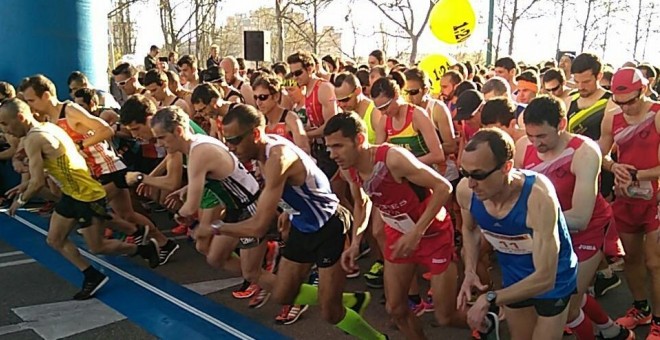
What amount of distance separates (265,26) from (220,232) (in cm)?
3165

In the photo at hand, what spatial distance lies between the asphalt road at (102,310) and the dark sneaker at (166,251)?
82mm

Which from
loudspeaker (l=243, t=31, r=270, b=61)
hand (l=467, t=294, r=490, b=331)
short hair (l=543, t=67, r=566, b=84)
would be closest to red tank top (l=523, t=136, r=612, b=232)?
hand (l=467, t=294, r=490, b=331)

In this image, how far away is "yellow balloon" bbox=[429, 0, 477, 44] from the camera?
33.8ft

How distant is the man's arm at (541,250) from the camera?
9.52 ft

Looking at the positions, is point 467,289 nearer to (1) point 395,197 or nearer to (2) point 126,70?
(1) point 395,197

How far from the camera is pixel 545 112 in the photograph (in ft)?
11.3

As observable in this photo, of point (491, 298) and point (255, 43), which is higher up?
point (255, 43)

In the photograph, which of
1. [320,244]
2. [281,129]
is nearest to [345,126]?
[320,244]

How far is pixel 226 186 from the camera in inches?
185

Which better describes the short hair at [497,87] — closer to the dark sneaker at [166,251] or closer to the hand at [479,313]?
the hand at [479,313]

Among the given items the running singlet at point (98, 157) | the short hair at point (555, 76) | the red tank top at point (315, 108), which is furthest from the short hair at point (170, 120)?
the short hair at point (555, 76)

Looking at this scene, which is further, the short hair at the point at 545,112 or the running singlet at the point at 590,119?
the running singlet at the point at 590,119

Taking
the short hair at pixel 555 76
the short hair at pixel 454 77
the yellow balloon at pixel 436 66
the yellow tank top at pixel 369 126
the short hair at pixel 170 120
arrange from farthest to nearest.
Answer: the yellow balloon at pixel 436 66 → the short hair at pixel 454 77 → the yellow tank top at pixel 369 126 → the short hair at pixel 555 76 → the short hair at pixel 170 120

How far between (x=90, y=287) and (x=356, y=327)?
2542mm
